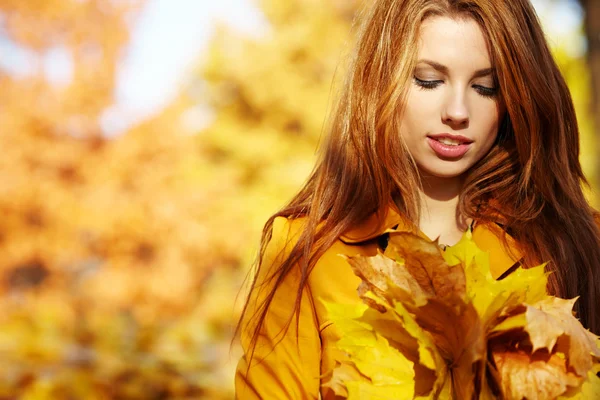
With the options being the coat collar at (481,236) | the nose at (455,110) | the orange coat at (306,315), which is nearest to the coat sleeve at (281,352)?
the orange coat at (306,315)

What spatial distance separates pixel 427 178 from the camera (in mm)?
1834

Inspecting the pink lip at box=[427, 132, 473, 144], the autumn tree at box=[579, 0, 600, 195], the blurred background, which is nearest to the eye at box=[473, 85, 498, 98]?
the pink lip at box=[427, 132, 473, 144]

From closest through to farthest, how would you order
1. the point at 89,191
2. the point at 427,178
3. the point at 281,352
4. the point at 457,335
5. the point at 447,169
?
1. the point at 457,335
2. the point at 281,352
3. the point at 447,169
4. the point at 427,178
5. the point at 89,191

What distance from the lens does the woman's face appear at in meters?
1.64

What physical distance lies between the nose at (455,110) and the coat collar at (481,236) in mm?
258

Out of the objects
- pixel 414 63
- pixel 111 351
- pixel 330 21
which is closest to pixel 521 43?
pixel 414 63

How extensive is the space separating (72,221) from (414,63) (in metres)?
6.32

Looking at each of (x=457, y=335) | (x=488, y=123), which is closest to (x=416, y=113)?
(x=488, y=123)

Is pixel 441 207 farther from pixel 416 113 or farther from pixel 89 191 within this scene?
pixel 89 191

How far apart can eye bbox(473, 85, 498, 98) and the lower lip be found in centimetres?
12

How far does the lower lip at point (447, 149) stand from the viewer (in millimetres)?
1670

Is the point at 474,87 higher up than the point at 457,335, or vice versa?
the point at 474,87

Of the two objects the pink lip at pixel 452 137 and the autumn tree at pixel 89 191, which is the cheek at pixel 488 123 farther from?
the autumn tree at pixel 89 191

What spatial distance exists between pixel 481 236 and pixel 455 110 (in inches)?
13.0
